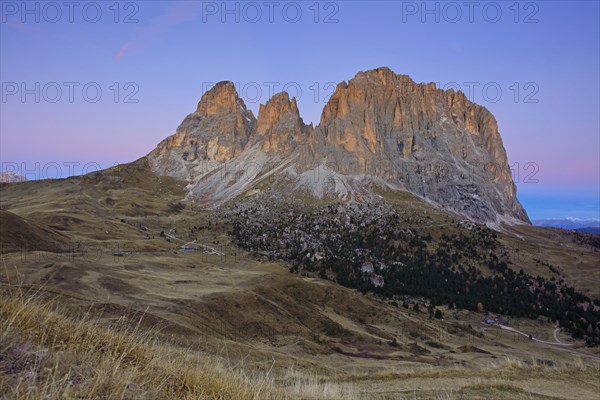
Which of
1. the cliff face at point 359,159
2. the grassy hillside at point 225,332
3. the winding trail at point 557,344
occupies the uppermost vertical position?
the cliff face at point 359,159

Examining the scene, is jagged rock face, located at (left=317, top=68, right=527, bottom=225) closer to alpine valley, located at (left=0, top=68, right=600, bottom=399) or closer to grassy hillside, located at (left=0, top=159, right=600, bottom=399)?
alpine valley, located at (left=0, top=68, right=600, bottom=399)

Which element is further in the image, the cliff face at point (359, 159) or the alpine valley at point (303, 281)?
the cliff face at point (359, 159)

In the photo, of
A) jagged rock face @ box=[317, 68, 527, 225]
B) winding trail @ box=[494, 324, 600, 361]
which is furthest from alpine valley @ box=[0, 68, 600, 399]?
jagged rock face @ box=[317, 68, 527, 225]

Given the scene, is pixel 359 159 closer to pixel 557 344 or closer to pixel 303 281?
pixel 557 344

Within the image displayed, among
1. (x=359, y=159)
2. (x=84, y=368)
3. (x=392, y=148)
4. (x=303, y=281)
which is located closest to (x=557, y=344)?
(x=303, y=281)

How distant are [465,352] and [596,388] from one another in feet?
90.8

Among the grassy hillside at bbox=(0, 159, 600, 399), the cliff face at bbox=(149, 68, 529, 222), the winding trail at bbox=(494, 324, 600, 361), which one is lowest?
the winding trail at bbox=(494, 324, 600, 361)

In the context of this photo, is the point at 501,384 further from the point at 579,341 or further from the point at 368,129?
the point at 368,129

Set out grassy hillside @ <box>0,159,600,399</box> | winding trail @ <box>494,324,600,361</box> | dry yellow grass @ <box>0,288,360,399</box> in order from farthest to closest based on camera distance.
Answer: winding trail @ <box>494,324,600,361</box>, grassy hillside @ <box>0,159,600,399</box>, dry yellow grass @ <box>0,288,360,399</box>

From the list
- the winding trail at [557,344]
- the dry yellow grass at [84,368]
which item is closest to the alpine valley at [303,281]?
the dry yellow grass at [84,368]

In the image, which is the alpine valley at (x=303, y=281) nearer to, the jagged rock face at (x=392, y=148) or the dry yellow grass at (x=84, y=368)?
the dry yellow grass at (x=84, y=368)

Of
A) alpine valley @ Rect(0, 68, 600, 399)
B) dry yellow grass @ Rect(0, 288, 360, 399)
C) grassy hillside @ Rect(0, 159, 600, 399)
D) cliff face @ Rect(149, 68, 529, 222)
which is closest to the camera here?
dry yellow grass @ Rect(0, 288, 360, 399)

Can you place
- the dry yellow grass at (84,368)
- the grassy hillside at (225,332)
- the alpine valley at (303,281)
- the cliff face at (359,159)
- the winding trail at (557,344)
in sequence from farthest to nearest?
the cliff face at (359,159), the winding trail at (557,344), the alpine valley at (303,281), the grassy hillside at (225,332), the dry yellow grass at (84,368)

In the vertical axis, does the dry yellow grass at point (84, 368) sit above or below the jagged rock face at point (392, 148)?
below
